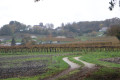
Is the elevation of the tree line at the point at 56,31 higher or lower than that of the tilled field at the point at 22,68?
higher

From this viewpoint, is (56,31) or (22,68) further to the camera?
(56,31)

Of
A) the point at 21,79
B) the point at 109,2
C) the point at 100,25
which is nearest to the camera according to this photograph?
the point at 21,79

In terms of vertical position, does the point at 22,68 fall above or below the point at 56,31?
below

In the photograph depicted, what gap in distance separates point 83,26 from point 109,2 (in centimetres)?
13130

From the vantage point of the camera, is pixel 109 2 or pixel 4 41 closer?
pixel 109 2

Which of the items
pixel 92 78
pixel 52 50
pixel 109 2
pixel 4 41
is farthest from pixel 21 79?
pixel 4 41

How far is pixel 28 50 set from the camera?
6328 centimetres

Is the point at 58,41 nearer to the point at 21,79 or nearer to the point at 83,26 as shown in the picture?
the point at 83,26

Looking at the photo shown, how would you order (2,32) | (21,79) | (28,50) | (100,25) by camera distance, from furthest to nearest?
1. (100,25)
2. (2,32)
3. (28,50)
4. (21,79)

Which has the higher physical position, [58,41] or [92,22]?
[92,22]

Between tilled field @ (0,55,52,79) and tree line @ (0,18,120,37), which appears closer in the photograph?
tilled field @ (0,55,52,79)

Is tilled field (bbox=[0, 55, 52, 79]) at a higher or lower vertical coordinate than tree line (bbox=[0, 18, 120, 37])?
lower

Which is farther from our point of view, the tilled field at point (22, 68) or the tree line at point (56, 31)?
the tree line at point (56, 31)

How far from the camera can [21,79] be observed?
49.2ft
